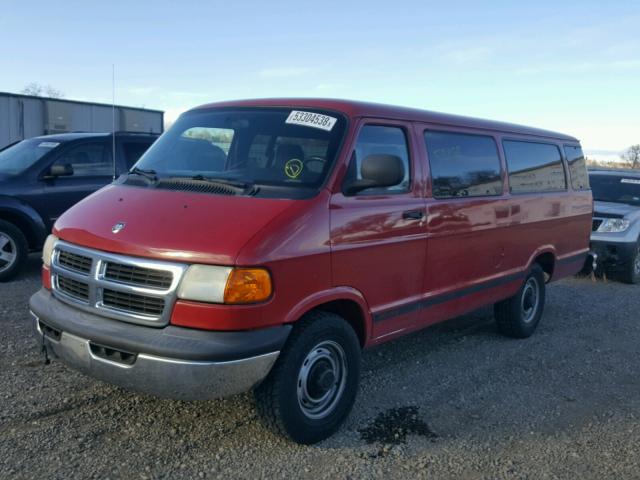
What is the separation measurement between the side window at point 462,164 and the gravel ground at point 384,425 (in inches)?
61.1

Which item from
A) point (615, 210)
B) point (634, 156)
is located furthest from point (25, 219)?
point (634, 156)

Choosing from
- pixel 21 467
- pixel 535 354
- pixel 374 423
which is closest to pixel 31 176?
pixel 21 467

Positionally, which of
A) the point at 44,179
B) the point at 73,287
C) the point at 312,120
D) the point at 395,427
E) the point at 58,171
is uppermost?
the point at 312,120

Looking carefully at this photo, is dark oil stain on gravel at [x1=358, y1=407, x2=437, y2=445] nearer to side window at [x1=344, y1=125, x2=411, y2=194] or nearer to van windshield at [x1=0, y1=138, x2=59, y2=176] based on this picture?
side window at [x1=344, y1=125, x2=411, y2=194]

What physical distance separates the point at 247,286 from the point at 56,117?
17.9 meters

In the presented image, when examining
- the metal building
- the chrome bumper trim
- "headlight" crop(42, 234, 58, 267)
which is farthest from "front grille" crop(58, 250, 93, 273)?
the metal building

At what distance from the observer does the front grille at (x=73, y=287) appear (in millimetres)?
3619

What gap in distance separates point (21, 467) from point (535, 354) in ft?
14.7

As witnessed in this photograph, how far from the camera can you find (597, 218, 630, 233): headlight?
31.4 ft

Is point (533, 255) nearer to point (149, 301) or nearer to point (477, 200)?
point (477, 200)

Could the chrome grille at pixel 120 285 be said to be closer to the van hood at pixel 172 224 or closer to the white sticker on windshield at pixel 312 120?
the van hood at pixel 172 224

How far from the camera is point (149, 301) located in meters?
3.36

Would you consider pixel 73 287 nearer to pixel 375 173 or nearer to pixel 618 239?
pixel 375 173

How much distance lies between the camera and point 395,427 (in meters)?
4.12
